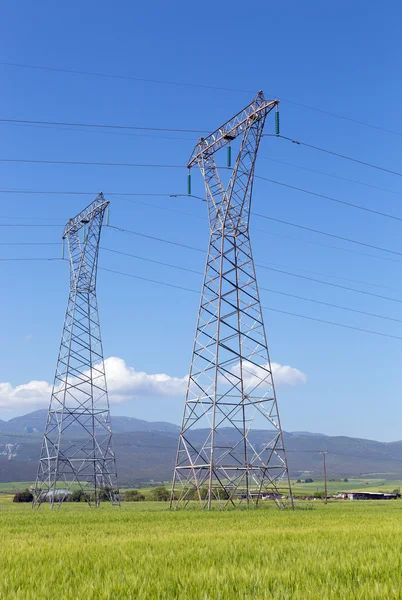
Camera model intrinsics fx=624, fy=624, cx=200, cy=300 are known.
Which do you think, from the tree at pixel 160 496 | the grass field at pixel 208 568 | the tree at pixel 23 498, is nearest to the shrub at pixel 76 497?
the tree at pixel 23 498

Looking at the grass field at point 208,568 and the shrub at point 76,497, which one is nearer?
the grass field at point 208,568

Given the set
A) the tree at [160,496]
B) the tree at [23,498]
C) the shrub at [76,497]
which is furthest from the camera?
the tree at [160,496]

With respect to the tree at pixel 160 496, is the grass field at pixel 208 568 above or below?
above

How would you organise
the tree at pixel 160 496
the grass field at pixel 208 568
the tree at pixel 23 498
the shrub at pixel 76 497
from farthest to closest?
the tree at pixel 160 496 → the tree at pixel 23 498 → the shrub at pixel 76 497 → the grass field at pixel 208 568

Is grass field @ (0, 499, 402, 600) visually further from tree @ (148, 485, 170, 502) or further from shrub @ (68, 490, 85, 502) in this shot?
tree @ (148, 485, 170, 502)

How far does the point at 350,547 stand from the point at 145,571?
6.80m

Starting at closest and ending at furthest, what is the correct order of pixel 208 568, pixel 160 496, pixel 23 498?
pixel 208 568
pixel 23 498
pixel 160 496

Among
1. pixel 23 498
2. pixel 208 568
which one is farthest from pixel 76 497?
Answer: pixel 208 568

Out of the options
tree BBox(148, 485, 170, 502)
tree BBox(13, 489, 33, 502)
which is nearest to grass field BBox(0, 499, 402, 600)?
tree BBox(13, 489, 33, 502)

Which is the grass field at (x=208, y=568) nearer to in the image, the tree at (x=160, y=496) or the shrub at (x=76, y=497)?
the shrub at (x=76, y=497)

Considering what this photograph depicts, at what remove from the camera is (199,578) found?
12.0m

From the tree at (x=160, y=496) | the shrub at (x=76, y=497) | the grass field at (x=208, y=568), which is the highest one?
the grass field at (x=208, y=568)

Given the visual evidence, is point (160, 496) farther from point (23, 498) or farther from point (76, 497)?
point (23, 498)

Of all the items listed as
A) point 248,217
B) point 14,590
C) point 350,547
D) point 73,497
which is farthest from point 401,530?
point 73,497
